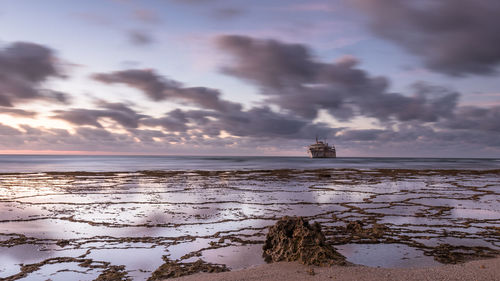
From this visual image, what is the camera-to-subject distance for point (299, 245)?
286 inches

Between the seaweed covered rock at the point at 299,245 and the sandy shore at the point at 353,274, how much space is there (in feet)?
0.85

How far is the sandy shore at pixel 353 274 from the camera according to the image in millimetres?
6168

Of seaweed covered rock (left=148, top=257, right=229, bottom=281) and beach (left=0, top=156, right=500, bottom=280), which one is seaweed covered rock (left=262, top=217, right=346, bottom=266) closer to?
beach (left=0, top=156, right=500, bottom=280)

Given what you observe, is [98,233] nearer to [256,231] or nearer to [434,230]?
[256,231]

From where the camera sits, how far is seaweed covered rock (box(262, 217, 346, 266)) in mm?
6918

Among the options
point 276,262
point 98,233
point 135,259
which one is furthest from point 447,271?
point 98,233

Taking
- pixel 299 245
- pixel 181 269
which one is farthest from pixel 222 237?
pixel 299 245

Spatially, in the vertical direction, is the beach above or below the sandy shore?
below

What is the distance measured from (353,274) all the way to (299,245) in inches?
54.4

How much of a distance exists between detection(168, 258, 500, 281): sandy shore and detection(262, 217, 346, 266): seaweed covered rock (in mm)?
258

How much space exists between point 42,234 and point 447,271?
12.0m

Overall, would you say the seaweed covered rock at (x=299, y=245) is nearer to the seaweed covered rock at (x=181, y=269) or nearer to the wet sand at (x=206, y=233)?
the wet sand at (x=206, y=233)

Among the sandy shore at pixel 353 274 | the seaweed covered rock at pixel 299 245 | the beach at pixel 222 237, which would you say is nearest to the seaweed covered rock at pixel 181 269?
the beach at pixel 222 237

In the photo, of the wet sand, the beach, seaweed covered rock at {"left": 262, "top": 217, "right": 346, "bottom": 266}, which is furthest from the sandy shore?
the wet sand
